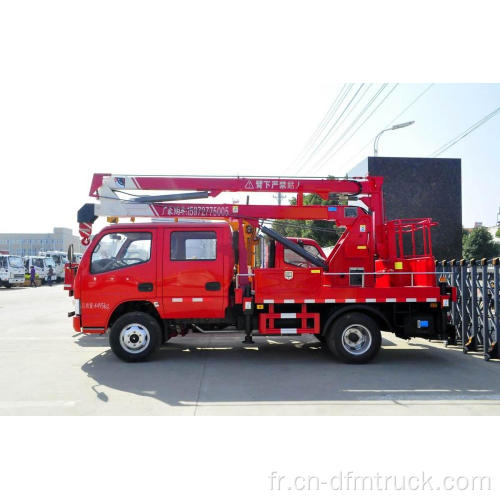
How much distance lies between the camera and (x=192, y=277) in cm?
703

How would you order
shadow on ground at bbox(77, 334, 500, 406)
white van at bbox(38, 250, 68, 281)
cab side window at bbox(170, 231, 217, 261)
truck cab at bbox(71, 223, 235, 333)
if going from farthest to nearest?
1. white van at bbox(38, 250, 68, 281)
2. cab side window at bbox(170, 231, 217, 261)
3. truck cab at bbox(71, 223, 235, 333)
4. shadow on ground at bbox(77, 334, 500, 406)

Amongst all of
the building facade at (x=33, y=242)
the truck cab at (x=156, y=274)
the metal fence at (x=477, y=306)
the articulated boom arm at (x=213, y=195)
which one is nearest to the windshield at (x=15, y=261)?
the articulated boom arm at (x=213, y=195)

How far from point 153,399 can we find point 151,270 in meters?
2.41

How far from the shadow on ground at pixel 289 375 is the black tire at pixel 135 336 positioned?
192 mm

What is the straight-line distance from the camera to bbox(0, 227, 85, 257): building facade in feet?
305

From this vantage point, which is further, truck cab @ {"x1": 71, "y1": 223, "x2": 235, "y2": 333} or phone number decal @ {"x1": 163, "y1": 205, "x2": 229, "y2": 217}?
phone number decal @ {"x1": 163, "y1": 205, "x2": 229, "y2": 217}

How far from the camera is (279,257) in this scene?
8992 mm

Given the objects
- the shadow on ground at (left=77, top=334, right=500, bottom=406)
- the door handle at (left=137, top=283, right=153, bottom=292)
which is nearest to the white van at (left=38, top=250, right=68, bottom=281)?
the shadow on ground at (left=77, top=334, right=500, bottom=406)

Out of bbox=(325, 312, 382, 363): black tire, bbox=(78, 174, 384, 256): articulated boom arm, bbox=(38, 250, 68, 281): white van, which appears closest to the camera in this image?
bbox=(325, 312, 382, 363): black tire

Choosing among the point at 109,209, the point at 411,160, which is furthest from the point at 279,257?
the point at 411,160

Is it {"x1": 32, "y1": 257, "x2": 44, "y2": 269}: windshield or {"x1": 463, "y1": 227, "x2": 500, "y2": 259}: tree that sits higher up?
{"x1": 463, "y1": 227, "x2": 500, "y2": 259}: tree

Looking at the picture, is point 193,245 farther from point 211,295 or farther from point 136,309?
point 136,309

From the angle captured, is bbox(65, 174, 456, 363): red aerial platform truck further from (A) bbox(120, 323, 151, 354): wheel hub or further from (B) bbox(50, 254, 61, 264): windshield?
(B) bbox(50, 254, 61, 264): windshield

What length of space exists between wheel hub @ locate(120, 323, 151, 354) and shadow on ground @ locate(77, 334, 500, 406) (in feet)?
0.84
